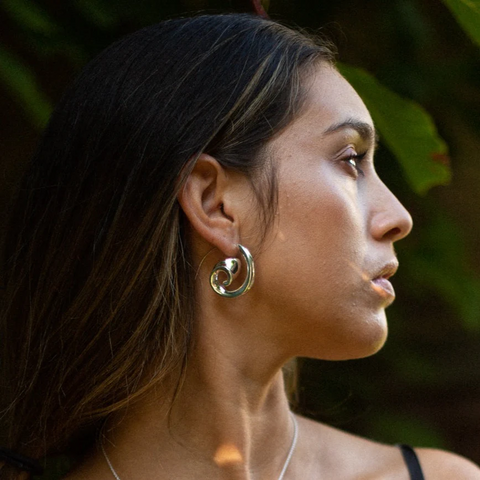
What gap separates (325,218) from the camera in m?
1.65

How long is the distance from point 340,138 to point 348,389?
3.74ft

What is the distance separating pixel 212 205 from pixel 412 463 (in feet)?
2.49

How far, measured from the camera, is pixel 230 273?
1.64 metres

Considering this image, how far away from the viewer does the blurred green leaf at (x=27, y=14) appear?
1834 millimetres

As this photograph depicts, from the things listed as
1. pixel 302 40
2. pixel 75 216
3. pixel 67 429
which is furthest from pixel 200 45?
pixel 67 429

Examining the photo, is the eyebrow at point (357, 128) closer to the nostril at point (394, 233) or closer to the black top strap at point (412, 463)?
the nostril at point (394, 233)

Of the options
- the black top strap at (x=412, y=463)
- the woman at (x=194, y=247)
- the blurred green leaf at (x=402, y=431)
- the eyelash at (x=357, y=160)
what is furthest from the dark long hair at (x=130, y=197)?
the blurred green leaf at (x=402, y=431)

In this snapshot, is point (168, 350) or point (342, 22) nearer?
point (168, 350)

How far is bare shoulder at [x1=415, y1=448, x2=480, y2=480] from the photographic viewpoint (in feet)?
6.30

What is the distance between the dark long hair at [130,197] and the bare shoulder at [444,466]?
0.63m

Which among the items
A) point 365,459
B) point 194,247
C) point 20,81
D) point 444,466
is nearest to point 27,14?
point 20,81

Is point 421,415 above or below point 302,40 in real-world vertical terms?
below

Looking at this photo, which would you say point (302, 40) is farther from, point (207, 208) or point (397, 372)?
point (397, 372)

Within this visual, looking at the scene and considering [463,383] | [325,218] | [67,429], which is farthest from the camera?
[463,383]
